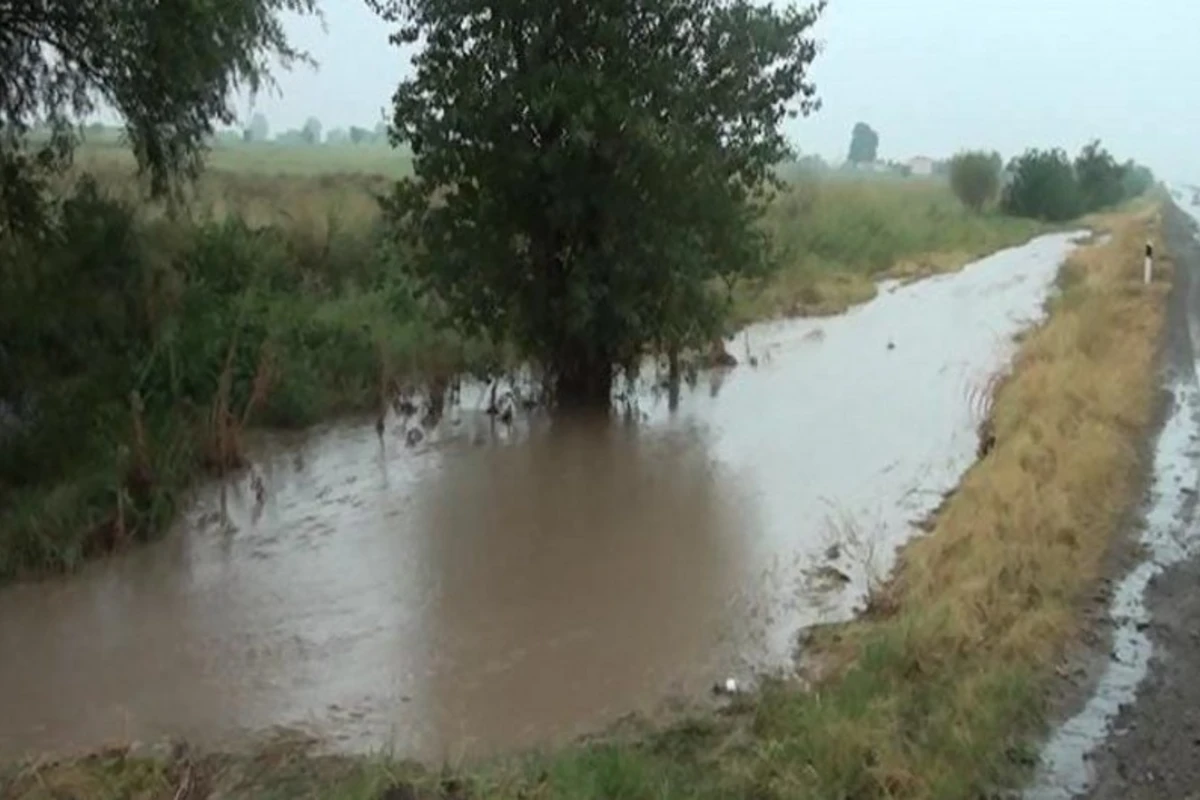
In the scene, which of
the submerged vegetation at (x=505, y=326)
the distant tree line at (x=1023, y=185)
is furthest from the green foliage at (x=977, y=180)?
the submerged vegetation at (x=505, y=326)

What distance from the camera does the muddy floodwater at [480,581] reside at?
25.2ft

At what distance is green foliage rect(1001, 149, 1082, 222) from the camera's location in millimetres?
72125

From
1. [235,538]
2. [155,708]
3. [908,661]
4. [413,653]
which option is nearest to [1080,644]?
[908,661]

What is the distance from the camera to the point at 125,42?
11.2 meters

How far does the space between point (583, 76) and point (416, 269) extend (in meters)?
3.01

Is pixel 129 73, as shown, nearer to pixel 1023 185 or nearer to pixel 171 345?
pixel 171 345

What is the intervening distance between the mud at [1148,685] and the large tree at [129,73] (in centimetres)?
764

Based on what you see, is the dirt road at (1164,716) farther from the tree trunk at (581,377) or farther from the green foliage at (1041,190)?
the green foliage at (1041,190)

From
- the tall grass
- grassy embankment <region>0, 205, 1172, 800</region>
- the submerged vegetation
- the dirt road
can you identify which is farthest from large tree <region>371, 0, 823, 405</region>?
the dirt road

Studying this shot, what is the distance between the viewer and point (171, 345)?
43.5ft

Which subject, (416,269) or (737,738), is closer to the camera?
(737,738)

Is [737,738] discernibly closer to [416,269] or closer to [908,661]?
[908,661]

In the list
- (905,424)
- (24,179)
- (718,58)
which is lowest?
(905,424)

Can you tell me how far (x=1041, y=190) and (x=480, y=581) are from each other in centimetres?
6748
